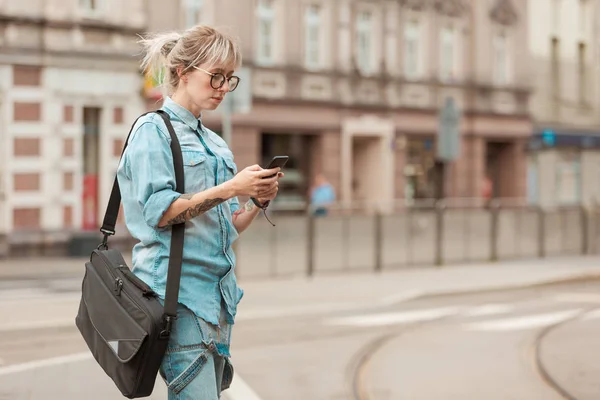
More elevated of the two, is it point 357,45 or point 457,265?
point 357,45

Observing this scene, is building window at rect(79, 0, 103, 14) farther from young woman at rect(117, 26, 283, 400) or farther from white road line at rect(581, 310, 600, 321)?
young woman at rect(117, 26, 283, 400)

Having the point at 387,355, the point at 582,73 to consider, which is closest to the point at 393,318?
the point at 387,355

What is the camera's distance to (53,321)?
10906 millimetres

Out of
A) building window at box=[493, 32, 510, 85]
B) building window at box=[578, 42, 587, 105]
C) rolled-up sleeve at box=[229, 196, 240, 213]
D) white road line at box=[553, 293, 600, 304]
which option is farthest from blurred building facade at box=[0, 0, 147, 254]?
building window at box=[578, 42, 587, 105]

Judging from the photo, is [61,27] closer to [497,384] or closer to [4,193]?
[4,193]

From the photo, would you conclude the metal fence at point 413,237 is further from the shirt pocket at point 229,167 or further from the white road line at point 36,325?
the shirt pocket at point 229,167

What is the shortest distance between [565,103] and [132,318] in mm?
35389

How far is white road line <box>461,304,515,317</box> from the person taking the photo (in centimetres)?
1194

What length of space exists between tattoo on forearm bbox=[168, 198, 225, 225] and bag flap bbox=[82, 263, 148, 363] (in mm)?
297

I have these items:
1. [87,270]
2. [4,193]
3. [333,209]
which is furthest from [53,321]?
[4,193]

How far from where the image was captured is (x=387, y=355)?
8977 millimetres

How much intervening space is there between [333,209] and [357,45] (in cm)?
1414

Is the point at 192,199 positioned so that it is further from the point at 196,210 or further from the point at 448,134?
the point at 448,134

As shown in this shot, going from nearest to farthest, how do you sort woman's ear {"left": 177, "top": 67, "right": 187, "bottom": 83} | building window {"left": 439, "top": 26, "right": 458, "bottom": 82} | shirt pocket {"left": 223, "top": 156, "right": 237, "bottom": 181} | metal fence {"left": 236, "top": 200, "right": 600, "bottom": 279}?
1. woman's ear {"left": 177, "top": 67, "right": 187, "bottom": 83}
2. shirt pocket {"left": 223, "top": 156, "right": 237, "bottom": 181}
3. metal fence {"left": 236, "top": 200, "right": 600, "bottom": 279}
4. building window {"left": 439, "top": 26, "right": 458, "bottom": 82}
